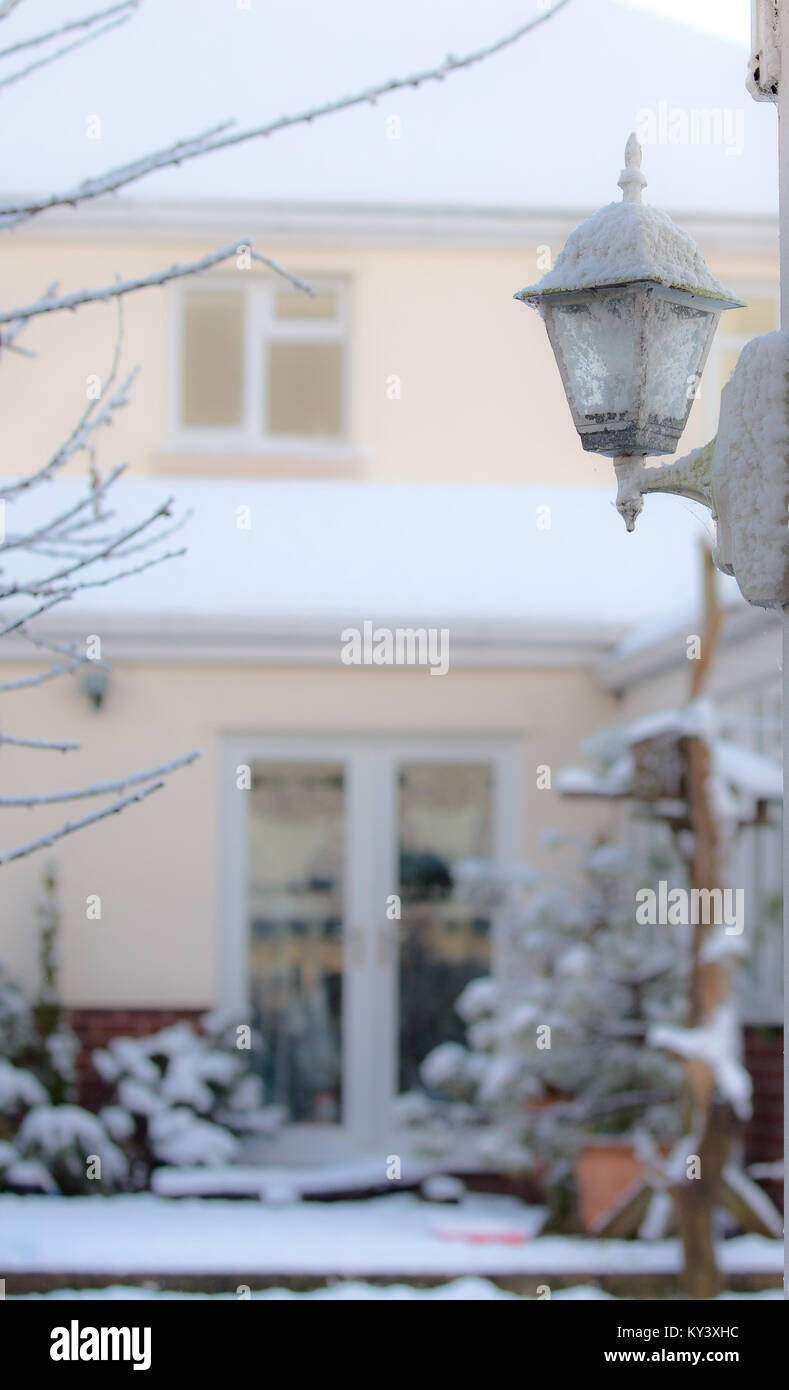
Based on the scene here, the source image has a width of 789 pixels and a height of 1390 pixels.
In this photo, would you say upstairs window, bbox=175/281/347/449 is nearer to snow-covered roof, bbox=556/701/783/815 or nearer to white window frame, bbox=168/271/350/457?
white window frame, bbox=168/271/350/457

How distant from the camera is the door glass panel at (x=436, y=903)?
31.3 ft

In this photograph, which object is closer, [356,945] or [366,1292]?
[366,1292]

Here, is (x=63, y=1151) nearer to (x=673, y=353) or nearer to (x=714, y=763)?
(x=714, y=763)

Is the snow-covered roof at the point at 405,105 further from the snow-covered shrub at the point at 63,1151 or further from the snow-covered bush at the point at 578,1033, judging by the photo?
the snow-covered shrub at the point at 63,1151

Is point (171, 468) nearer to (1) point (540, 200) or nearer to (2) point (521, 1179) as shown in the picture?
(1) point (540, 200)

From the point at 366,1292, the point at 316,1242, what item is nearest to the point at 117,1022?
the point at 316,1242

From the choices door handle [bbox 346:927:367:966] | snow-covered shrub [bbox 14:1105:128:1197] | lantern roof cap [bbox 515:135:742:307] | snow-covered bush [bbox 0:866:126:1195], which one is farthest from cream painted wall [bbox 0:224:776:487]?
lantern roof cap [bbox 515:135:742:307]

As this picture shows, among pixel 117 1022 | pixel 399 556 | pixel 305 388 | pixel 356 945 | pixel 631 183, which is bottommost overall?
pixel 117 1022

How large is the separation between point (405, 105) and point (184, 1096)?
637 cm

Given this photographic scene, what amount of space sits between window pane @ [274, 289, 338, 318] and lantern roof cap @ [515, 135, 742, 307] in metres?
7.75

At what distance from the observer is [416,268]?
10188 mm

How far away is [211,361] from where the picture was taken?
10164mm
